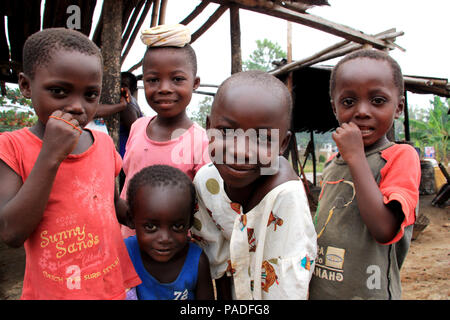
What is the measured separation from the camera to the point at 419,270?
14.1 feet

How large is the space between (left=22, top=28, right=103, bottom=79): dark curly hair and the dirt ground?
9.20 ft

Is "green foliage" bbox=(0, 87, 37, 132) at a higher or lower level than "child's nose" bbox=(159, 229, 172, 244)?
higher

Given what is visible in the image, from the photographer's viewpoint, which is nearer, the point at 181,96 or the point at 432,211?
the point at 181,96

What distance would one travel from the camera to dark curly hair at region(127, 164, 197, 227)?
1.45m

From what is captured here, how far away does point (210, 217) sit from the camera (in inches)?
56.2

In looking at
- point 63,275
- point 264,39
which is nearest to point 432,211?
point 63,275

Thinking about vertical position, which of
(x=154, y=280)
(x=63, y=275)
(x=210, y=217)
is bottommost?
(x=154, y=280)

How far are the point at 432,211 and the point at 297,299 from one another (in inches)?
342

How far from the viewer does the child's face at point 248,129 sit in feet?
3.60

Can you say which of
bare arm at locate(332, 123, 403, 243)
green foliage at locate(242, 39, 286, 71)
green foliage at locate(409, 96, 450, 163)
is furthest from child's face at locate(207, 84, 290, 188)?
green foliage at locate(242, 39, 286, 71)

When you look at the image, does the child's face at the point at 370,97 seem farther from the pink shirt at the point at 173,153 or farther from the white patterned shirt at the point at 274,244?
the pink shirt at the point at 173,153

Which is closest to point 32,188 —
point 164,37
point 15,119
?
point 164,37

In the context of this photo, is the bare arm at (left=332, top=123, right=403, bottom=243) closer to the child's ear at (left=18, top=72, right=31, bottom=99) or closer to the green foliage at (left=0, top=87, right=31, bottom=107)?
the child's ear at (left=18, top=72, right=31, bottom=99)

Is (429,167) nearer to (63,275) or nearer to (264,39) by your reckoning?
(63,275)
